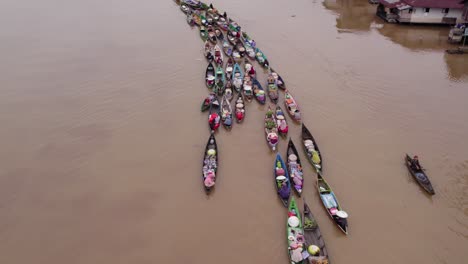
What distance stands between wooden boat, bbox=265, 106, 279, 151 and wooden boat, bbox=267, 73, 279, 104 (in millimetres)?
1532

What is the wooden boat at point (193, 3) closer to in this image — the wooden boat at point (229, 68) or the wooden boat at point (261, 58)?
the wooden boat at point (261, 58)

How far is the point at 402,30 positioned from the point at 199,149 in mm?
26926

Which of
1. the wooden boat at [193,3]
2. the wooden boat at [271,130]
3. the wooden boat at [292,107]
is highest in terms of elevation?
the wooden boat at [193,3]

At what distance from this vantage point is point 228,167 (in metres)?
17.5

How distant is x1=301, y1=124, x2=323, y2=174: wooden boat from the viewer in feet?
55.5

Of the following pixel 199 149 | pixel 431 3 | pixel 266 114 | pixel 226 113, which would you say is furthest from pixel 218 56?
pixel 431 3

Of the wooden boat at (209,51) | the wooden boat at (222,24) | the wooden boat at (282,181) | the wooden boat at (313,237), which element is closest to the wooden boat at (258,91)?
the wooden boat at (209,51)

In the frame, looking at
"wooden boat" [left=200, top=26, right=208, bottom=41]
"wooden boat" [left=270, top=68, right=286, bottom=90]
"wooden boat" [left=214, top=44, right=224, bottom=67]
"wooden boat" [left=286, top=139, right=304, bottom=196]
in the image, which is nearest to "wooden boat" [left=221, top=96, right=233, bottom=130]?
"wooden boat" [left=286, top=139, right=304, bottom=196]

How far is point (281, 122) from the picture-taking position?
1970cm

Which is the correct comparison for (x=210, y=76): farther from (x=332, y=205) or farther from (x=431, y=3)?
(x=431, y=3)

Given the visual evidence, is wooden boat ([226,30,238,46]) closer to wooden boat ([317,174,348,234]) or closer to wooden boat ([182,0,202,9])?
wooden boat ([182,0,202,9])

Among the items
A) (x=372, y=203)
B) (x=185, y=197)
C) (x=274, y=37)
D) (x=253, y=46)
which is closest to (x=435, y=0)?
(x=274, y=37)

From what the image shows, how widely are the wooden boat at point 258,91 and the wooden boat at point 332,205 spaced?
7.82 meters

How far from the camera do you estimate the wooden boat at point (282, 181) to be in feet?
50.2
